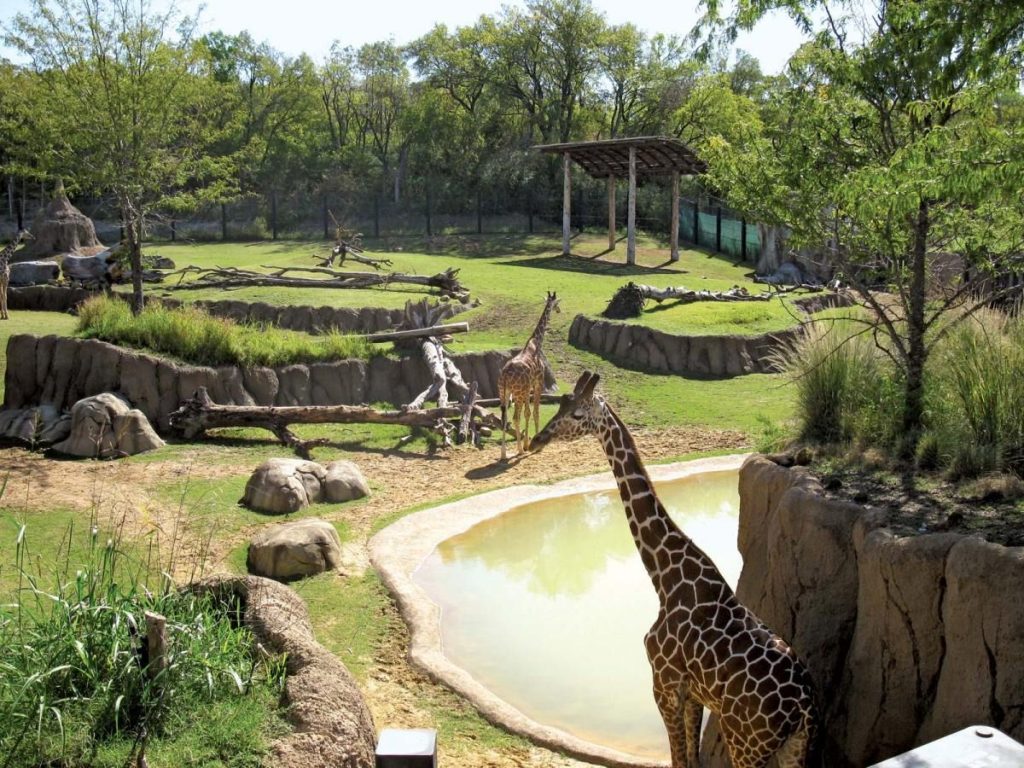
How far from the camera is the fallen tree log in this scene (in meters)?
12.7

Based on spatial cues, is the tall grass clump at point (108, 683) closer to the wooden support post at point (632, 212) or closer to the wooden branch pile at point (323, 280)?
the wooden branch pile at point (323, 280)

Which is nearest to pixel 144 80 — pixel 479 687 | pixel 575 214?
pixel 479 687

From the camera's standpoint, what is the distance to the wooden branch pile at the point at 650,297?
18609mm

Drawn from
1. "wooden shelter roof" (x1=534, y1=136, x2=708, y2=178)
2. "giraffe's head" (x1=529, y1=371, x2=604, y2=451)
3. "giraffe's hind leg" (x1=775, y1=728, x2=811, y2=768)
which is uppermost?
"wooden shelter roof" (x1=534, y1=136, x2=708, y2=178)

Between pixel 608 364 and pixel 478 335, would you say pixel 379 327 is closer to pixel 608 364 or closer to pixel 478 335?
pixel 478 335

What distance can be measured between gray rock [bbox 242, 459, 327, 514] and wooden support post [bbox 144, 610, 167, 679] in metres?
5.46

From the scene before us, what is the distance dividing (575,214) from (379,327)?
756 inches

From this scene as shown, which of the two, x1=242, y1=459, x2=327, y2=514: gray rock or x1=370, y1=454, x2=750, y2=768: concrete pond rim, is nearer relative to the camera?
x1=370, y1=454, x2=750, y2=768: concrete pond rim

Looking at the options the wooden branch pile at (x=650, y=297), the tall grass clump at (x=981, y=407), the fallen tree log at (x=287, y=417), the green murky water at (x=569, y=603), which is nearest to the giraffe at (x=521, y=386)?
the fallen tree log at (x=287, y=417)

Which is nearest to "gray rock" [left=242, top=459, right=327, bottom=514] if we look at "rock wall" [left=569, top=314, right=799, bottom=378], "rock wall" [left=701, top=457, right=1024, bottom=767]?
"rock wall" [left=701, top=457, right=1024, bottom=767]

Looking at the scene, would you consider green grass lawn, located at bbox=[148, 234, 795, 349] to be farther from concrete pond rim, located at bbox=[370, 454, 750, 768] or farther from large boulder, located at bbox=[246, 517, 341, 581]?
large boulder, located at bbox=[246, 517, 341, 581]

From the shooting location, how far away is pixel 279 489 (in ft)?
33.5

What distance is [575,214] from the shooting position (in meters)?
36.1

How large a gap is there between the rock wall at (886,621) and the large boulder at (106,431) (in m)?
8.61
